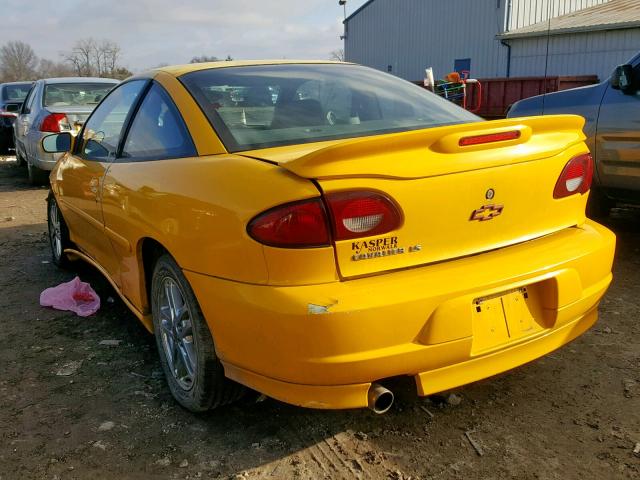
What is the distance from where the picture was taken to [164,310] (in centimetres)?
287

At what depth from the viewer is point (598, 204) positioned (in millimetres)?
5250

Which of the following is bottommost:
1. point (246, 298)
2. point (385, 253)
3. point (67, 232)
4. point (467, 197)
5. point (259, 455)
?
point (259, 455)

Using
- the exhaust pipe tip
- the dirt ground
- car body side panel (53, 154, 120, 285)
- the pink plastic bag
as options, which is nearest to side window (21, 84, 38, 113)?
car body side panel (53, 154, 120, 285)

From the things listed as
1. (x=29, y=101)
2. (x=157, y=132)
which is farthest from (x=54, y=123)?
(x=157, y=132)

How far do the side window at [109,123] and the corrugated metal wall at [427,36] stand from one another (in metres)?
22.3

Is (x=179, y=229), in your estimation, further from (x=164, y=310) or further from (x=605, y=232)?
(x=605, y=232)

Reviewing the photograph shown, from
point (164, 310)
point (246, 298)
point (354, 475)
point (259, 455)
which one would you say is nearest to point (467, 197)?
point (246, 298)

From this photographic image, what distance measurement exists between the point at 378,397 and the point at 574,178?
1274 mm

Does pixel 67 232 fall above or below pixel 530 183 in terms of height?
below

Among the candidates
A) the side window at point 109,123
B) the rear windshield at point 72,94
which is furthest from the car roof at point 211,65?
the rear windshield at point 72,94

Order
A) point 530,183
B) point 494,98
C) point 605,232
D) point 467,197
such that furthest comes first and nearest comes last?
point 494,98 → point 605,232 → point 530,183 → point 467,197

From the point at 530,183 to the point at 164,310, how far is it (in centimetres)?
170

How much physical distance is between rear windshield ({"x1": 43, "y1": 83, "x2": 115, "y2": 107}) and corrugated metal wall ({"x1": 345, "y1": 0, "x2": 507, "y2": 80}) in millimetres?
18277

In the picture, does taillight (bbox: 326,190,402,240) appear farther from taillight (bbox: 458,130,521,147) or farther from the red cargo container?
the red cargo container
